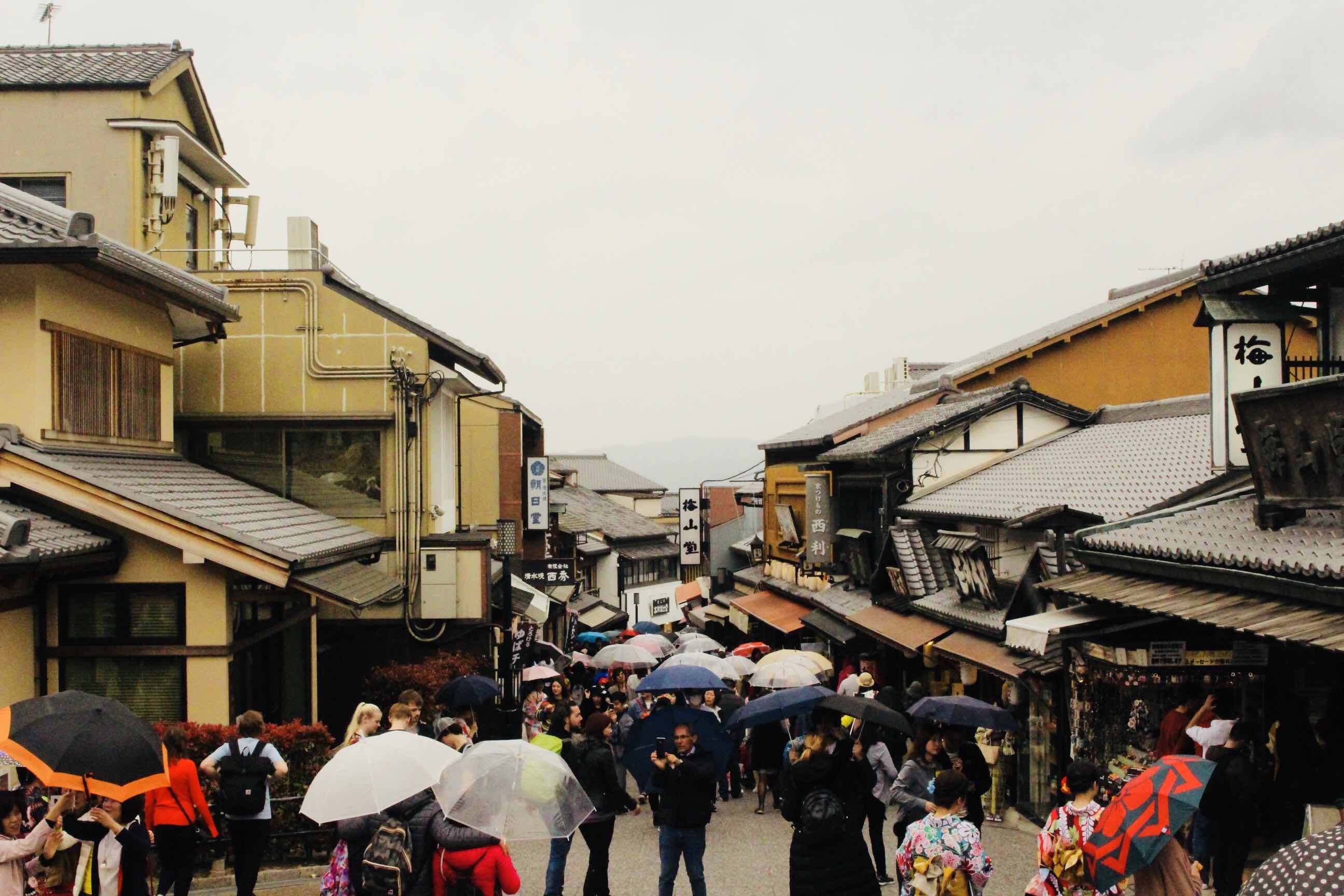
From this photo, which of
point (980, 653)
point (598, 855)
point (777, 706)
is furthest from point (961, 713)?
point (980, 653)

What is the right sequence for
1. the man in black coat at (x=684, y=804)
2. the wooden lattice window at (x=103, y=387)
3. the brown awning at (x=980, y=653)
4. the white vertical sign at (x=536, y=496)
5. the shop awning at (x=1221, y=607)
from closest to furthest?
the shop awning at (x=1221, y=607), the man in black coat at (x=684, y=804), the wooden lattice window at (x=103, y=387), the brown awning at (x=980, y=653), the white vertical sign at (x=536, y=496)

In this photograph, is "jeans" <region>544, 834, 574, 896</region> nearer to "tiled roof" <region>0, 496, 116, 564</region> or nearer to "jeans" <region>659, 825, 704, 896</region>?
"jeans" <region>659, 825, 704, 896</region>

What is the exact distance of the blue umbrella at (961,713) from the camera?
11391mm

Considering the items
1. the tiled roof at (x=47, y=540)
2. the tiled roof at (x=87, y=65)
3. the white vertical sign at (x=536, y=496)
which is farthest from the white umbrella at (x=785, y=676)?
the white vertical sign at (x=536, y=496)

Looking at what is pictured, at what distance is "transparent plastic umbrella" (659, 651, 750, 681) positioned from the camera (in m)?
15.4

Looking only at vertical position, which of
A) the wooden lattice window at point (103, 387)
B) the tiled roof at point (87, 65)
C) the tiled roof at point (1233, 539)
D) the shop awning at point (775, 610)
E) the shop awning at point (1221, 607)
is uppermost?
the tiled roof at point (87, 65)

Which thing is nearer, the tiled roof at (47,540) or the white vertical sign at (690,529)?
the tiled roof at (47,540)

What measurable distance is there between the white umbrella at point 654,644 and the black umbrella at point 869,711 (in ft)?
47.9

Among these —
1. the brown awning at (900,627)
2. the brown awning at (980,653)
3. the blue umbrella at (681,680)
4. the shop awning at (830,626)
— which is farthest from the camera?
the shop awning at (830,626)

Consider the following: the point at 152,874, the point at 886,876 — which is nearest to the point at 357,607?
the point at 152,874

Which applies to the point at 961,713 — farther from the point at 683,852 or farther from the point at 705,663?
the point at 705,663

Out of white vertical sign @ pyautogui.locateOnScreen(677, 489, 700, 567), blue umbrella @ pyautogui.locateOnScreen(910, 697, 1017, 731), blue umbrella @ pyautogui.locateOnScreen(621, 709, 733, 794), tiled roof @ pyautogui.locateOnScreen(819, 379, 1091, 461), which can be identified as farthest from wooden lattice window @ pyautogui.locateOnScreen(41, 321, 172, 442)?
white vertical sign @ pyautogui.locateOnScreen(677, 489, 700, 567)

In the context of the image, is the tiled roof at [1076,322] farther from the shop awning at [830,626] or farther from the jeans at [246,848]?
the jeans at [246,848]

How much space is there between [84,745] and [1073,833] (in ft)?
20.3
